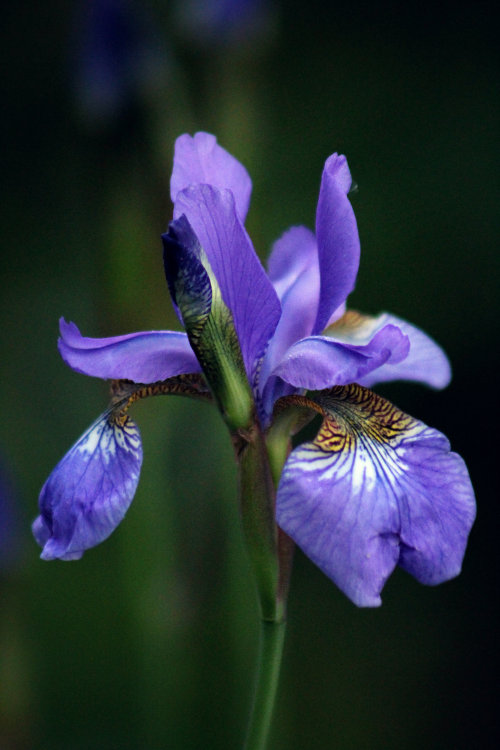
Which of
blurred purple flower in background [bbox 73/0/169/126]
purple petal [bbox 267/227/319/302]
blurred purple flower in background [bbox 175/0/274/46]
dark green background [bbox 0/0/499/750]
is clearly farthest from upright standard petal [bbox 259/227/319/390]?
blurred purple flower in background [bbox 175/0/274/46]

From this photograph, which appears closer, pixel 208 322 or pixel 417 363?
pixel 208 322

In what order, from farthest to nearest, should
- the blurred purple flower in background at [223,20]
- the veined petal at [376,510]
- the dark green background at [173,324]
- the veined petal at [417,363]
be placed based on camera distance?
the blurred purple flower in background at [223,20], the dark green background at [173,324], the veined petal at [417,363], the veined petal at [376,510]

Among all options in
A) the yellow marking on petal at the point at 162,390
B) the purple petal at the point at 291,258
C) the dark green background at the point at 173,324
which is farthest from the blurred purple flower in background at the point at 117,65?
the yellow marking on petal at the point at 162,390

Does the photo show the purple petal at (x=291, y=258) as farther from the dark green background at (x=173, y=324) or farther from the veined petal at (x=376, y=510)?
the dark green background at (x=173, y=324)

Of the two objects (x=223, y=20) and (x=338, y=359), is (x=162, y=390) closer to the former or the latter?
(x=338, y=359)

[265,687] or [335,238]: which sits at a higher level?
[335,238]

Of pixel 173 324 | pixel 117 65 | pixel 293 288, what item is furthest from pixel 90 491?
pixel 117 65

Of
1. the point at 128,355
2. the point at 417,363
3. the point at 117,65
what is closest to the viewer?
the point at 128,355
